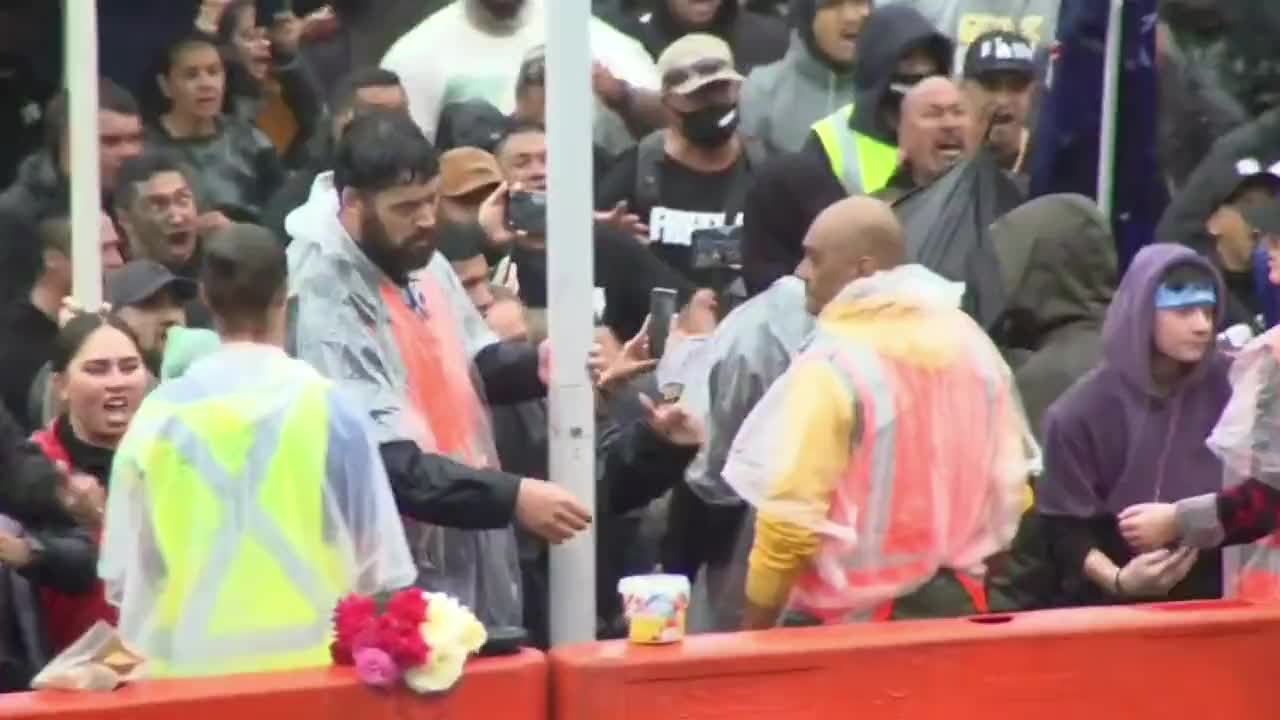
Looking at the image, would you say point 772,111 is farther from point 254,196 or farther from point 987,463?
point 987,463

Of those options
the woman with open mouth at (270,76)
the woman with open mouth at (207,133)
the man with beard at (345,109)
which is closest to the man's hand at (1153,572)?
the man with beard at (345,109)

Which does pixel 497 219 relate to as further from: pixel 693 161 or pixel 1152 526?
pixel 1152 526

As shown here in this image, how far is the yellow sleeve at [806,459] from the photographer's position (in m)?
6.85

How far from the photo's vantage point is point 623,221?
928 centimetres

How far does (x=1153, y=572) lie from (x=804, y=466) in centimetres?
114

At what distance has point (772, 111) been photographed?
33.9 ft

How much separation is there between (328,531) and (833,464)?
1301mm

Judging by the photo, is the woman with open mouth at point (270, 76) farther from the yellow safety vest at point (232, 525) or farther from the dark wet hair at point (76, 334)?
the yellow safety vest at point (232, 525)

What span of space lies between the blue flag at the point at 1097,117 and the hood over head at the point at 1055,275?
1.85 m

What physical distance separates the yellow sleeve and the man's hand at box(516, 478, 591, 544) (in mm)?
468

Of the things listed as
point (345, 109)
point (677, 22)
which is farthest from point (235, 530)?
point (677, 22)

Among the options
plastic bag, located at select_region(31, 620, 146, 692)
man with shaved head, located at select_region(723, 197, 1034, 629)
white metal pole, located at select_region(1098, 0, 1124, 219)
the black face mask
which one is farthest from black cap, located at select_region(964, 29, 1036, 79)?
plastic bag, located at select_region(31, 620, 146, 692)

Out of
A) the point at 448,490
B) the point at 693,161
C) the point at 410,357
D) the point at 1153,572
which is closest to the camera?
Answer: the point at 448,490

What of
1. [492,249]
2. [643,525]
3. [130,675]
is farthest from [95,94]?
[130,675]
